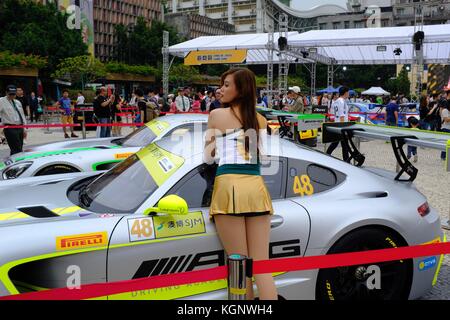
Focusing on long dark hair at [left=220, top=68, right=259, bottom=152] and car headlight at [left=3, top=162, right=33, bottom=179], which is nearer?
long dark hair at [left=220, top=68, right=259, bottom=152]

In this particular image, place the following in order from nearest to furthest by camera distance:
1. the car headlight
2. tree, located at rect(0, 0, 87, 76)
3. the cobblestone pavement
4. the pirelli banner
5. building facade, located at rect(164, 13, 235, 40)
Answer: the cobblestone pavement → the car headlight → the pirelli banner → tree, located at rect(0, 0, 87, 76) → building facade, located at rect(164, 13, 235, 40)

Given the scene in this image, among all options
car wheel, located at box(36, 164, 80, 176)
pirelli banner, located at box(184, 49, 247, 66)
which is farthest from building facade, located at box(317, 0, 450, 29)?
car wheel, located at box(36, 164, 80, 176)

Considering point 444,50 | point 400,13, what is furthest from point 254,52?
point 400,13

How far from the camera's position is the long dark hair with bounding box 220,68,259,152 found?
2789mm

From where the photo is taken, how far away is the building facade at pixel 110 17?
93062 millimetres

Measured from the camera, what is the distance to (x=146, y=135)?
655cm

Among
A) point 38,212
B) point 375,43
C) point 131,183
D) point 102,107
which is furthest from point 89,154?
point 375,43

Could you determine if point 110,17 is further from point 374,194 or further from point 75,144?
point 374,194

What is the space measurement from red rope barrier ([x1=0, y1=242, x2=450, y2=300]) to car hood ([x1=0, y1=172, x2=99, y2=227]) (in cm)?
63

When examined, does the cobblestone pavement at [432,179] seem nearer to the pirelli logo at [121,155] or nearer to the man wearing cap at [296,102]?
the man wearing cap at [296,102]

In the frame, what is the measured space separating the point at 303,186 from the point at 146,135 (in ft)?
12.0

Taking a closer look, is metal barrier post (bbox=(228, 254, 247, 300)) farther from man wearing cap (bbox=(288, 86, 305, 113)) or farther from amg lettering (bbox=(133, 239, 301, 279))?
man wearing cap (bbox=(288, 86, 305, 113))

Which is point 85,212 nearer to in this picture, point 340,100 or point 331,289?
point 331,289
